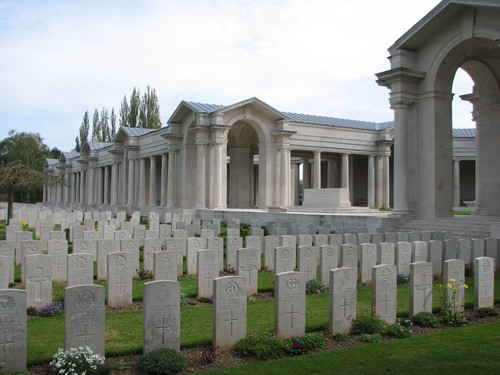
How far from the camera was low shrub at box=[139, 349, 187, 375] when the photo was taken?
5723mm

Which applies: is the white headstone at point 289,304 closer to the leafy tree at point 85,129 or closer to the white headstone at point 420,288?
the white headstone at point 420,288

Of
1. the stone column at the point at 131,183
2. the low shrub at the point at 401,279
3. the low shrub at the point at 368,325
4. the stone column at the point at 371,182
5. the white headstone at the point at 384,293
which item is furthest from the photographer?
the stone column at the point at 131,183

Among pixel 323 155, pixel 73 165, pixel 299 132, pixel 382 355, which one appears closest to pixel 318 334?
pixel 382 355

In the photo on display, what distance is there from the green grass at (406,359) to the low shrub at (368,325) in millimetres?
391

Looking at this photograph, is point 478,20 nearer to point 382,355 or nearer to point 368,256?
point 368,256

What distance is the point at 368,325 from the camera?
728 centimetres

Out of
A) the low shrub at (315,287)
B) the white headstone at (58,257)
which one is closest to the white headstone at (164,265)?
the white headstone at (58,257)

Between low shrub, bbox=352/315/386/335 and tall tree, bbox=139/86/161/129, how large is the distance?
168 ft

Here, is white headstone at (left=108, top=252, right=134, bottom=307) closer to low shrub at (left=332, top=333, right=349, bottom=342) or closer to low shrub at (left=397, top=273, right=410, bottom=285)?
low shrub at (left=332, top=333, right=349, bottom=342)

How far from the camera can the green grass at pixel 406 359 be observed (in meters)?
5.73

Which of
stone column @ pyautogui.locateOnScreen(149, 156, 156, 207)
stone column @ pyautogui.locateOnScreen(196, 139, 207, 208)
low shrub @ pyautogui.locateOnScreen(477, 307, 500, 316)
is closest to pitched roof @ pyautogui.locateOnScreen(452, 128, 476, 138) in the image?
stone column @ pyautogui.locateOnScreen(196, 139, 207, 208)

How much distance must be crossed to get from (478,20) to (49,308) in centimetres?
1575

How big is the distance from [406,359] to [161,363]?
115 inches

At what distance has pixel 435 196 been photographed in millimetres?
18781
